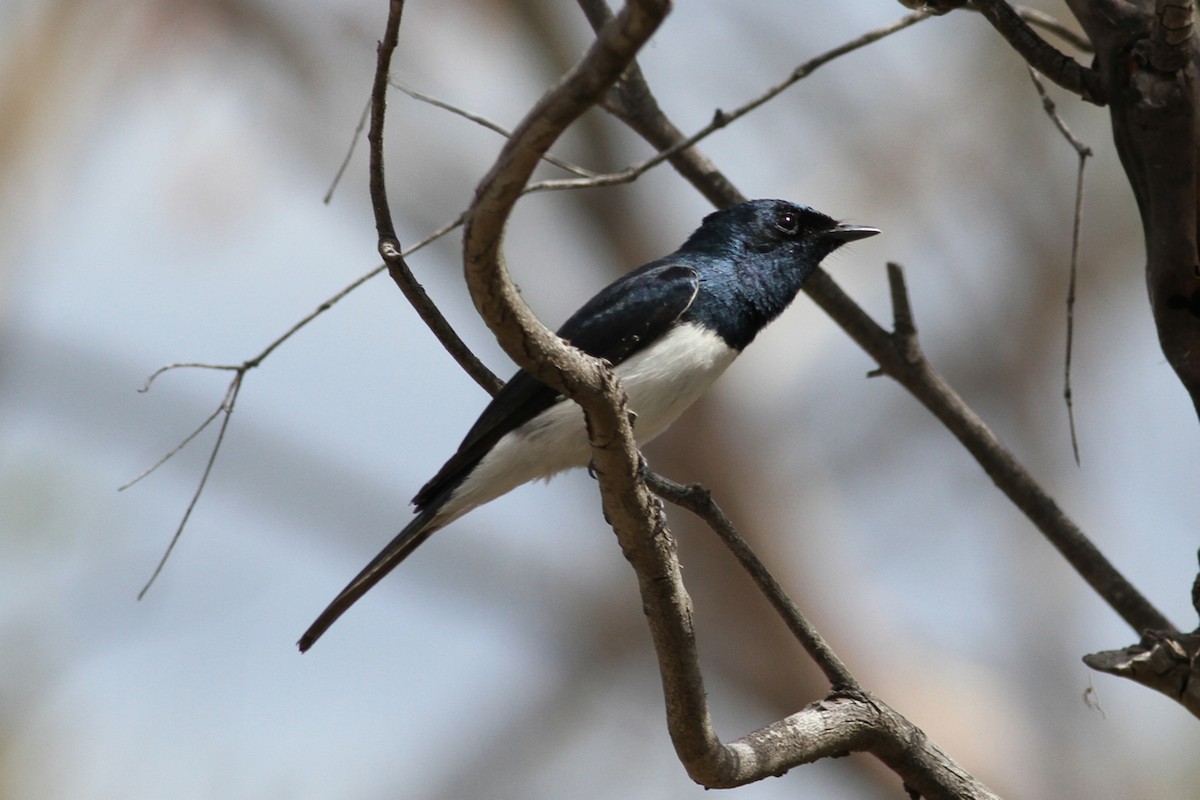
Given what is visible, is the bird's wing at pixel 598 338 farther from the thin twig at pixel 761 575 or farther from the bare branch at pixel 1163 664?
the bare branch at pixel 1163 664

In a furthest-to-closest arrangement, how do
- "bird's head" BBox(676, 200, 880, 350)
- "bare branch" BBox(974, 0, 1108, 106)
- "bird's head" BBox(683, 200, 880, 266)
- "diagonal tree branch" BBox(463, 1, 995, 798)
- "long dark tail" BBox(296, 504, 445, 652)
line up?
"bird's head" BBox(683, 200, 880, 266)
"bird's head" BBox(676, 200, 880, 350)
"long dark tail" BBox(296, 504, 445, 652)
"bare branch" BBox(974, 0, 1108, 106)
"diagonal tree branch" BBox(463, 1, 995, 798)

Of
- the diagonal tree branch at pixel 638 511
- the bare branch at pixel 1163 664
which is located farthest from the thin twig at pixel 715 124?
the bare branch at pixel 1163 664

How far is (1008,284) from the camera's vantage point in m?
11.5

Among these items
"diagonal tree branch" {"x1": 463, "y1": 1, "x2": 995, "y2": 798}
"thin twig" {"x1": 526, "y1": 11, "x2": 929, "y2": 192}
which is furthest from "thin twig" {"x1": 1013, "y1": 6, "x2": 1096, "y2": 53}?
"diagonal tree branch" {"x1": 463, "y1": 1, "x2": 995, "y2": 798}

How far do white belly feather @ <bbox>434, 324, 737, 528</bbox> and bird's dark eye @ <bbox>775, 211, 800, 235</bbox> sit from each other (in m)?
0.88

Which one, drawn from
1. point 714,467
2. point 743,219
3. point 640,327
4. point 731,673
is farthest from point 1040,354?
point 640,327

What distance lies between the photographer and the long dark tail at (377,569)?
160 inches

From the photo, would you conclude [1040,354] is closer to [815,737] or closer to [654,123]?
[654,123]

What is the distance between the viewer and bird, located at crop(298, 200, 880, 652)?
4223 mm

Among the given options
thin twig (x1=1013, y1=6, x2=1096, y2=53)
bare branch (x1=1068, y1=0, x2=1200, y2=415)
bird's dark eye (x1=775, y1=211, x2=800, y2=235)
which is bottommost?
bare branch (x1=1068, y1=0, x2=1200, y2=415)

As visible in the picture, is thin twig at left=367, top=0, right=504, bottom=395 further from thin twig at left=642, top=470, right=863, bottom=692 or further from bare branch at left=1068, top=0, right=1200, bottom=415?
bare branch at left=1068, top=0, right=1200, bottom=415

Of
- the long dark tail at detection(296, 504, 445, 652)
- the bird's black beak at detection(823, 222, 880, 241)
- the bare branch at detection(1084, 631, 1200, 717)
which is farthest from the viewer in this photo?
the bird's black beak at detection(823, 222, 880, 241)

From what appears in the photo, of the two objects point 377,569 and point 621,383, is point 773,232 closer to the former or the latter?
point 621,383

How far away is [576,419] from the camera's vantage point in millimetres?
4309
